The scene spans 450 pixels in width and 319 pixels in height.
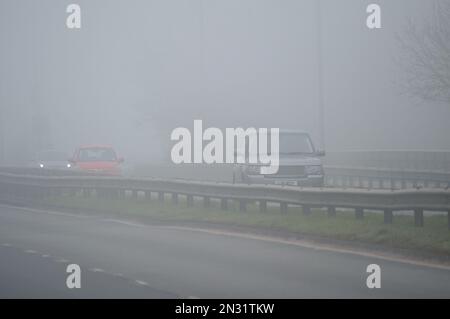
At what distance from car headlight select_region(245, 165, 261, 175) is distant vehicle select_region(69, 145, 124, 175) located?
11.5 meters

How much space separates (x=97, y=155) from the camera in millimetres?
37094

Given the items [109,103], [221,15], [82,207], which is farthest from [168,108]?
[109,103]

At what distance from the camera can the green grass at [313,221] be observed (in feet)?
50.9

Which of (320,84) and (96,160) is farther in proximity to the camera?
(96,160)

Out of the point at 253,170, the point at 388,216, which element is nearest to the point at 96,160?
the point at 253,170

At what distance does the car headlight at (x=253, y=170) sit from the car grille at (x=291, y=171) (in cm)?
54

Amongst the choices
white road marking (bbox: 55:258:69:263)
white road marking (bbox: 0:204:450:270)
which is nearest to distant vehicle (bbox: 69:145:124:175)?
white road marking (bbox: 0:204:450:270)

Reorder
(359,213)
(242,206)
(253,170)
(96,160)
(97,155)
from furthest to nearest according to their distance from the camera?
(97,155) < (96,160) < (253,170) < (242,206) < (359,213)

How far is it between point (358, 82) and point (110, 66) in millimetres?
111557

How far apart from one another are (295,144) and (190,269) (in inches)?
431

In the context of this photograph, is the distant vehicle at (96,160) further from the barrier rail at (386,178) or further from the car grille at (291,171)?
the car grille at (291,171)

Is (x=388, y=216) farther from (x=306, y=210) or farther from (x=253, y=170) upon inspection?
(x=253, y=170)

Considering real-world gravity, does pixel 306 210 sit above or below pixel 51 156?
below

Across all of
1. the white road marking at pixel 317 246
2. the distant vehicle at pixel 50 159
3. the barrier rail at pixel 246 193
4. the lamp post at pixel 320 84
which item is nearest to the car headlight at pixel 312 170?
the barrier rail at pixel 246 193
